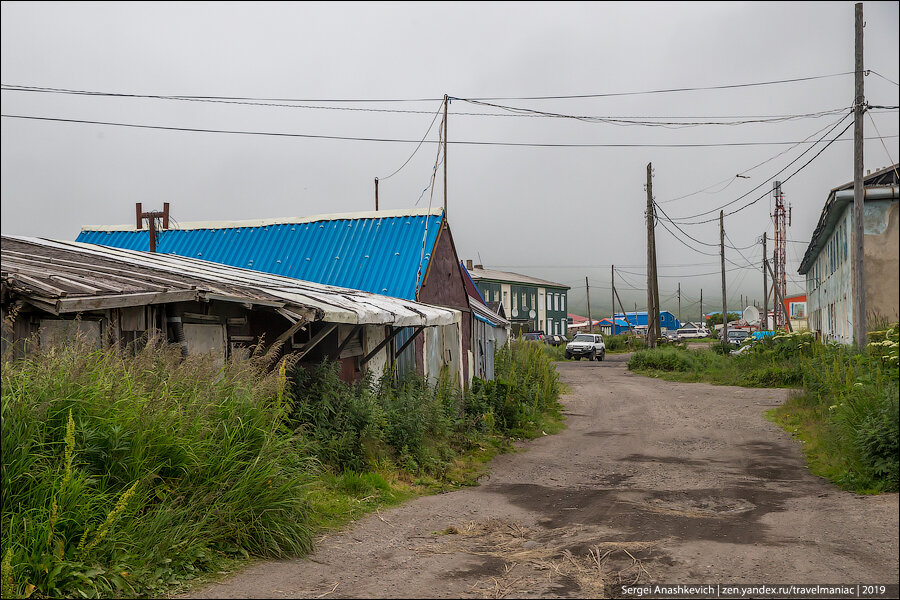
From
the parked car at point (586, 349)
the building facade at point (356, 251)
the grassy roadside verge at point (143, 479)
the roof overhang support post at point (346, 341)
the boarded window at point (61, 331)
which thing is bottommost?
the parked car at point (586, 349)

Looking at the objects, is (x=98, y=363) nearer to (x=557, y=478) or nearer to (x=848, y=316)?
(x=557, y=478)

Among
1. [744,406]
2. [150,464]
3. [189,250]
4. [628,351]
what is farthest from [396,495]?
[628,351]

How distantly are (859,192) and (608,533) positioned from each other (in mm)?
10437

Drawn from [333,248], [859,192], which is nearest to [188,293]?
[333,248]

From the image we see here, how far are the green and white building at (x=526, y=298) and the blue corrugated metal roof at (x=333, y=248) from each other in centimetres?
4079

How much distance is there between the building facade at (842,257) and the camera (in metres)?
12.3

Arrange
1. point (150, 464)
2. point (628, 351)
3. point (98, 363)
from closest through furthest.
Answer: point (150, 464)
point (98, 363)
point (628, 351)

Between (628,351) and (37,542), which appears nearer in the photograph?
(37,542)

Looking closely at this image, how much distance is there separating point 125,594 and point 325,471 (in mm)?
3949

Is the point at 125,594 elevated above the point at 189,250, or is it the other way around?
the point at 189,250

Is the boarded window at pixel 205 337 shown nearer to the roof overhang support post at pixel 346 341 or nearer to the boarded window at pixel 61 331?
the boarded window at pixel 61 331

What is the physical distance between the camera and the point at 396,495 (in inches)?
348

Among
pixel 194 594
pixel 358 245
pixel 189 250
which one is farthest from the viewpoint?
pixel 189 250

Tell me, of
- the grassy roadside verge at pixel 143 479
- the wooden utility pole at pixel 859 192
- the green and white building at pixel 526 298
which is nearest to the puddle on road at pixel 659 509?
the grassy roadside verge at pixel 143 479
